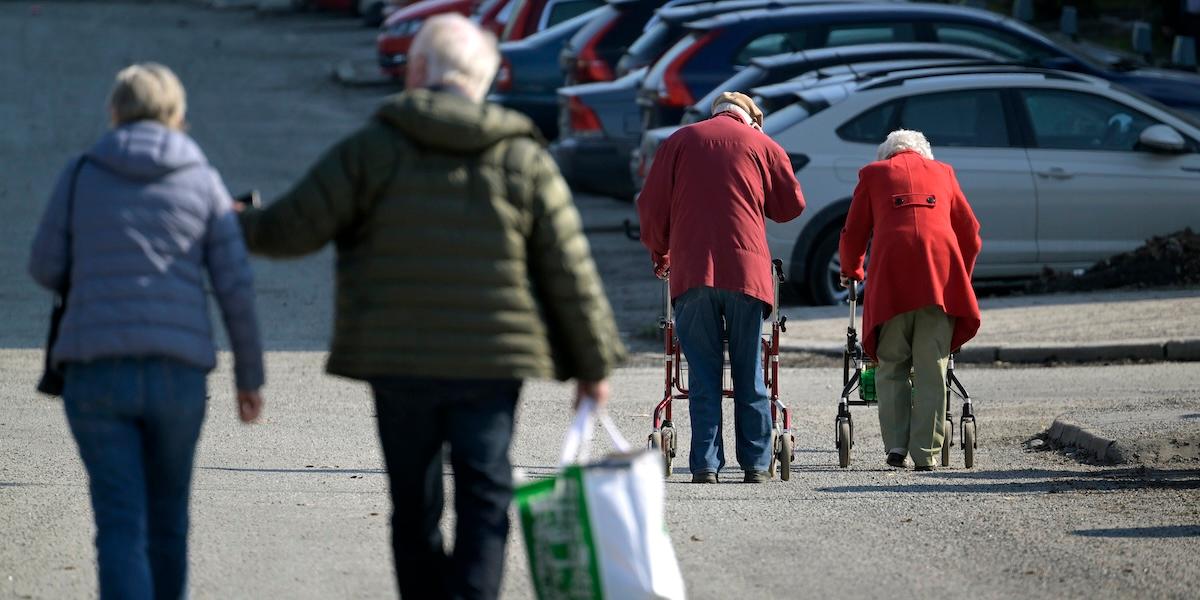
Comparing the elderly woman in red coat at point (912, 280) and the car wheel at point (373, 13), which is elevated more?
the car wheel at point (373, 13)

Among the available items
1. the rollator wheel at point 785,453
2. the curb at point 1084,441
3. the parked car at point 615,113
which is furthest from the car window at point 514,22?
the rollator wheel at point 785,453

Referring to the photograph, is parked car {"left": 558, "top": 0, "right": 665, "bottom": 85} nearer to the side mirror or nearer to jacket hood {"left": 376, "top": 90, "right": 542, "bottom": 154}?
the side mirror

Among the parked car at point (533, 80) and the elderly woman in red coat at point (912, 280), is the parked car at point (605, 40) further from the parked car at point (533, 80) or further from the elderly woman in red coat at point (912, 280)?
the elderly woman in red coat at point (912, 280)

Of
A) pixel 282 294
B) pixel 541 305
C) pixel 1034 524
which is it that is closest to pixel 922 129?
pixel 282 294

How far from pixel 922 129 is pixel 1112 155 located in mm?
1480

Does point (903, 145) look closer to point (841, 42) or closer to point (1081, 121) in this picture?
point (1081, 121)

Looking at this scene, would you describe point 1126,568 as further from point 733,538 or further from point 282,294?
point 282,294

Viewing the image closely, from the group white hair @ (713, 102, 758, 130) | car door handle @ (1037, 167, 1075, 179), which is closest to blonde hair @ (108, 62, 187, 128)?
white hair @ (713, 102, 758, 130)

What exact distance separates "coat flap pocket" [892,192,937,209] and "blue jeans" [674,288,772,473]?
2.71 feet

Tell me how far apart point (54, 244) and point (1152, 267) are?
34.9 feet

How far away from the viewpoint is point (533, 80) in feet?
70.2

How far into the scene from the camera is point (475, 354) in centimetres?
459

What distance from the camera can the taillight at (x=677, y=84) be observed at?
15656mm

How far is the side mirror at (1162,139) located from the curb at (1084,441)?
464 cm
